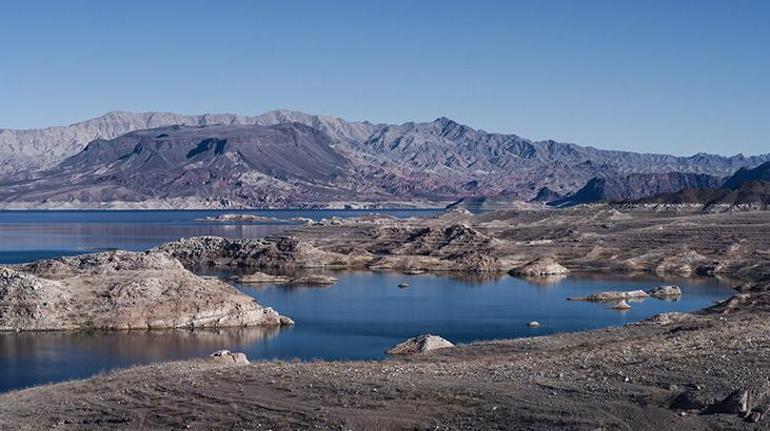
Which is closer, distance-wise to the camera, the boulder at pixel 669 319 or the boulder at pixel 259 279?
the boulder at pixel 669 319

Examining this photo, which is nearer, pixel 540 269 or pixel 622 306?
pixel 622 306

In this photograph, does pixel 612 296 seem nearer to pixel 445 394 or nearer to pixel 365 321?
pixel 365 321

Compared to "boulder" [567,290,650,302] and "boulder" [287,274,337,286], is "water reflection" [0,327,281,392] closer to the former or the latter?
"boulder" [567,290,650,302]

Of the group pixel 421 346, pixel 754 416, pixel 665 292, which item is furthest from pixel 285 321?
pixel 754 416

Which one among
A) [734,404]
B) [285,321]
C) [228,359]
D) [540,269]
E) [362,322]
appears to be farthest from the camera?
[540,269]

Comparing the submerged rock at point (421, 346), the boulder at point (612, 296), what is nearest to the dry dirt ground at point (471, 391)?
the submerged rock at point (421, 346)

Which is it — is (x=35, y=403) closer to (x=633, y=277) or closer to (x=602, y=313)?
(x=602, y=313)

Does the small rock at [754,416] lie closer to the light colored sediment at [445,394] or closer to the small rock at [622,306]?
the light colored sediment at [445,394]
